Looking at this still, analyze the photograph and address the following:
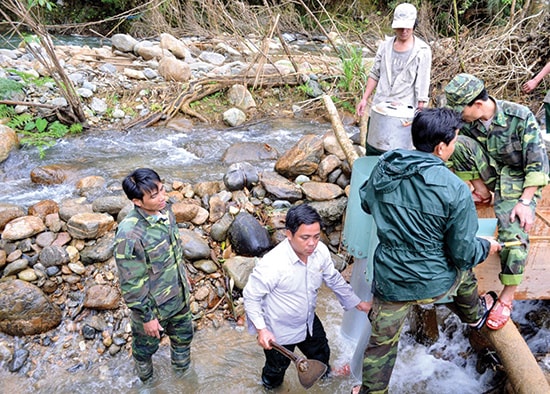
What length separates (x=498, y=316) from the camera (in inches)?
105

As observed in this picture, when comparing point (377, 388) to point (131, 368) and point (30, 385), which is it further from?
point (30, 385)

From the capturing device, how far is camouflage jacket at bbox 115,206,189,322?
259 cm

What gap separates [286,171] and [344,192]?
826 millimetres

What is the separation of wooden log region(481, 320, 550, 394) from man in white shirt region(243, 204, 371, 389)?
0.78 metres

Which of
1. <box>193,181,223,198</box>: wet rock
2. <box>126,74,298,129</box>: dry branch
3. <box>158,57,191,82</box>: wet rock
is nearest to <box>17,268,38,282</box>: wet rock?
<box>193,181,223,198</box>: wet rock

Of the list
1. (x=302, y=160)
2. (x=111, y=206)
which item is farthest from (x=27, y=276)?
(x=302, y=160)

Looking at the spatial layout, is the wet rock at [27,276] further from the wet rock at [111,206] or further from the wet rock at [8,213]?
the wet rock at [111,206]

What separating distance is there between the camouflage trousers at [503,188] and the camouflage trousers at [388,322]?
28cm

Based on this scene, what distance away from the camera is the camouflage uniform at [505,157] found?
2707mm

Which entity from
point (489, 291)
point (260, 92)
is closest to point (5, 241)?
point (489, 291)

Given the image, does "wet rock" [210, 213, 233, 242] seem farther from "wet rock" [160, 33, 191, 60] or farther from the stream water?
"wet rock" [160, 33, 191, 60]

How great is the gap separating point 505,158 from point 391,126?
0.80m

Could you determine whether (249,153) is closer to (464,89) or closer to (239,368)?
(239,368)

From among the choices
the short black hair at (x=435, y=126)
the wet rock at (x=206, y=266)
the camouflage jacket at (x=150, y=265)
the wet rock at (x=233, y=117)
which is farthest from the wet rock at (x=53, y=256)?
the wet rock at (x=233, y=117)
